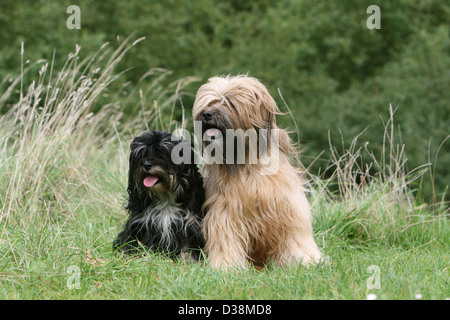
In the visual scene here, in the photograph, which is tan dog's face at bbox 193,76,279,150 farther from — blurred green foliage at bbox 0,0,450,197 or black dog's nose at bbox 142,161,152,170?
blurred green foliage at bbox 0,0,450,197

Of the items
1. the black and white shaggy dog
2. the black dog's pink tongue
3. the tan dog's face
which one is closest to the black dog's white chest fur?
the black and white shaggy dog

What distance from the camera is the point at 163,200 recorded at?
443 cm

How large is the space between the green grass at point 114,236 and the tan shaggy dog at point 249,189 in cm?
21

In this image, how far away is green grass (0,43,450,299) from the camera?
368 cm

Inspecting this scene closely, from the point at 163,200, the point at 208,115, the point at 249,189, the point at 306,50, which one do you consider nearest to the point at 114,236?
the point at 163,200

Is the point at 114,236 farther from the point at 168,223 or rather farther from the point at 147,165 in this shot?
the point at 147,165

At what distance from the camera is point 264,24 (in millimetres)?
16797

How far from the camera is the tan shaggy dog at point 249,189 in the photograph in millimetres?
4129

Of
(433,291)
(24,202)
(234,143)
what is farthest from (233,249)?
(24,202)

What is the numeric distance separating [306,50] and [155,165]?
1311cm

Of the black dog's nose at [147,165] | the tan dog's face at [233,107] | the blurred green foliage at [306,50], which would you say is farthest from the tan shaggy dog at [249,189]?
the blurred green foliage at [306,50]
